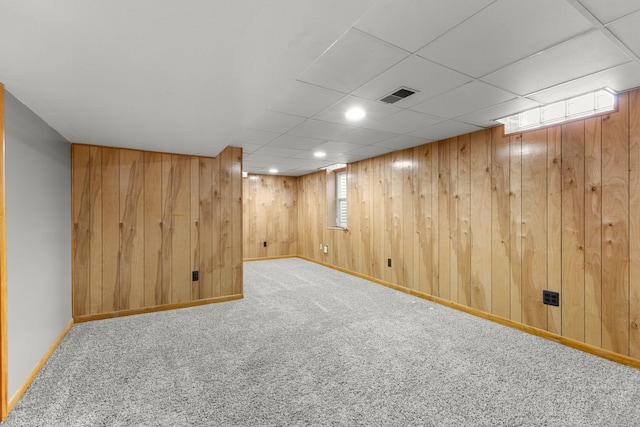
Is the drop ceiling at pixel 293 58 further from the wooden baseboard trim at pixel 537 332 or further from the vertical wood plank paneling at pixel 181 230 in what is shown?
the wooden baseboard trim at pixel 537 332

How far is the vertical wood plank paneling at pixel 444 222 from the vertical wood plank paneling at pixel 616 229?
150cm

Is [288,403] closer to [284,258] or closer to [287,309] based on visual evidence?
[287,309]

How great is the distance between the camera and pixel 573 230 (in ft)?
8.72

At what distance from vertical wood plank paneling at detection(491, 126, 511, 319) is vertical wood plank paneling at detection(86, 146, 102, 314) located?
14.6 feet

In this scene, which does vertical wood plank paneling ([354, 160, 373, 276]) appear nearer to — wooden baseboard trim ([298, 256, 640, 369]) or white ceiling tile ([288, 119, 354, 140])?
wooden baseboard trim ([298, 256, 640, 369])

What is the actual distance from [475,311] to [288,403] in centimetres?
259

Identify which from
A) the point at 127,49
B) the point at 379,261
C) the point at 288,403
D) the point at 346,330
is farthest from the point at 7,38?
the point at 379,261

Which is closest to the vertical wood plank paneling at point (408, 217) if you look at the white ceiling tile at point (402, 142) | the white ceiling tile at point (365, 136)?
the white ceiling tile at point (402, 142)

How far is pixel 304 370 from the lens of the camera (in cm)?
220

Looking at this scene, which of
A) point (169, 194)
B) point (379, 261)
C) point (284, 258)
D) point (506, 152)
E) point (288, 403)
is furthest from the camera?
point (284, 258)

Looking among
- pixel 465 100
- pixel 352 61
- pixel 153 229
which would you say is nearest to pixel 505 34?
pixel 352 61

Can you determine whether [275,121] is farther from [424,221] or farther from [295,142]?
[424,221]

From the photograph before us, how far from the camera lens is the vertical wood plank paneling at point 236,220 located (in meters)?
4.09

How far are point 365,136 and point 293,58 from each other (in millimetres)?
2361
